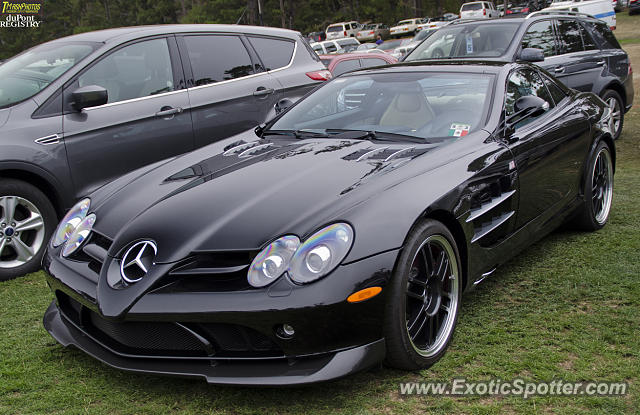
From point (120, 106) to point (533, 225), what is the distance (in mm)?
3146

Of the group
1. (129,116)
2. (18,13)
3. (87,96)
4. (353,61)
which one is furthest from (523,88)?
(18,13)

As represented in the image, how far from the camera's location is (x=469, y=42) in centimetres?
773

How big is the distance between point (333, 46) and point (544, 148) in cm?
3021

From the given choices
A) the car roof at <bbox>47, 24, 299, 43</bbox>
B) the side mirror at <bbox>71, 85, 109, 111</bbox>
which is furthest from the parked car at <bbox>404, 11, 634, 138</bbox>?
the side mirror at <bbox>71, 85, 109, 111</bbox>

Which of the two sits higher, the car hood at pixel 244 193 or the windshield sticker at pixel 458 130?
the windshield sticker at pixel 458 130

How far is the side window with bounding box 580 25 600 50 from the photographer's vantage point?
8.20 meters

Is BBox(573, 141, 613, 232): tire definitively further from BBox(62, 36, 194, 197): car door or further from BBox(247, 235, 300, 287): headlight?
BBox(62, 36, 194, 197): car door

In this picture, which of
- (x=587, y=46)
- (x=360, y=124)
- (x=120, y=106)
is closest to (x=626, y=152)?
(x=587, y=46)

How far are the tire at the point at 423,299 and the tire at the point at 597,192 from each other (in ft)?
6.56

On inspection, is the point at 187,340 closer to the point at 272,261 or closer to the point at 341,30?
the point at 272,261

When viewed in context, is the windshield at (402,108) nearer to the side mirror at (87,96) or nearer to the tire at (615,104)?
the side mirror at (87,96)

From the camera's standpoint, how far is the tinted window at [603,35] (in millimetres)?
8406
